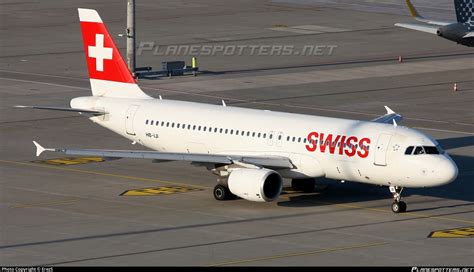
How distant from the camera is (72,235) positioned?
159 ft

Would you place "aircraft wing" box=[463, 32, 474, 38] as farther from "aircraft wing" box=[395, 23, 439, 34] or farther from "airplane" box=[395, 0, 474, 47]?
"aircraft wing" box=[395, 23, 439, 34]

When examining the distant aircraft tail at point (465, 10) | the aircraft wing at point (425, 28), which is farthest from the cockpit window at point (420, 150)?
the aircraft wing at point (425, 28)

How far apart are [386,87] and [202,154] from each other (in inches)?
1510

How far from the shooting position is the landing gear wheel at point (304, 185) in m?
57.1

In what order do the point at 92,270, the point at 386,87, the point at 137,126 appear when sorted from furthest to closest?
the point at 386,87
the point at 137,126
the point at 92,270

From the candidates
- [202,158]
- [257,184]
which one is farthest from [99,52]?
[257,184]

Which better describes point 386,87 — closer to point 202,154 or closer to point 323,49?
point 323,49

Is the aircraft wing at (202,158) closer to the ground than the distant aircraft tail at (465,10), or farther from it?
closer to the ground

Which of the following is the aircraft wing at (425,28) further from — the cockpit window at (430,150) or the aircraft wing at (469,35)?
the cockpit window at (430,150)

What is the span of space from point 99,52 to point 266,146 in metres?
12.1

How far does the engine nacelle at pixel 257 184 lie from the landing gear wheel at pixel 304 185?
404cm

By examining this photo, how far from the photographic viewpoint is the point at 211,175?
6109cm

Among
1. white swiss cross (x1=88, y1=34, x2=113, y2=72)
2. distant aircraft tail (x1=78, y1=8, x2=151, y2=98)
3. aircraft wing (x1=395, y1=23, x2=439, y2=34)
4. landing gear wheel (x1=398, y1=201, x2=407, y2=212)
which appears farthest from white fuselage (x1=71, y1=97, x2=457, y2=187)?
aircraft wing (x1=395, y1=23, x2=439, y2=34)

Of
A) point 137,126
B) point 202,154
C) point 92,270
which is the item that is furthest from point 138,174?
point 92,270
